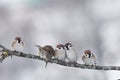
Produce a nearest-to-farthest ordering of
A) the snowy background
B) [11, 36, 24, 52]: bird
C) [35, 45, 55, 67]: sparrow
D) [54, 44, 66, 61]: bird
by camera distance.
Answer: [35, 45, 55, 67]: sparrow
[54, 44, 66, 61]: bird
[11, 36, 24, 52]: bird
the snowy background

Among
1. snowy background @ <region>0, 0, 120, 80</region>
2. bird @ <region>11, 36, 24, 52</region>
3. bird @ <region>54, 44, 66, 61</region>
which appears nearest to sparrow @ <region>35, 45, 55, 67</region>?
bird @ <region>54, 44, 66, 61</region>

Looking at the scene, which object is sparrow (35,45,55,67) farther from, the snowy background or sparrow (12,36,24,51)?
the snowy background

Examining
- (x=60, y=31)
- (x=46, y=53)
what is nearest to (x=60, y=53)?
(x=46, y=53)

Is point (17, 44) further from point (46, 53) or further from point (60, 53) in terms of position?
point (46, 53)

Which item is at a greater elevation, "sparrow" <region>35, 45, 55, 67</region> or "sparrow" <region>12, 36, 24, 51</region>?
"sparrow" <region>12, 36, 24, 51</region>

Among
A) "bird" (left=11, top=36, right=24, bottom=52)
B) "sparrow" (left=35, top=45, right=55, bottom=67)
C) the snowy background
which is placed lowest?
"sparrow" (left=35, top=45, right=55, bottom=67)

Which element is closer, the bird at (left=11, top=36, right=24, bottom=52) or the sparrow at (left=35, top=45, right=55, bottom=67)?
the sparrow at (left=35, top=45, right=55, bottom=67)

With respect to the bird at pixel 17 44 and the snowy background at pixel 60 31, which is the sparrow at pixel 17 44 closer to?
the bird at pixel 17 44

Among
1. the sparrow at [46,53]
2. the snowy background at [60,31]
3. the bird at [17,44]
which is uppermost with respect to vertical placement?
the snowy background at [60,31]

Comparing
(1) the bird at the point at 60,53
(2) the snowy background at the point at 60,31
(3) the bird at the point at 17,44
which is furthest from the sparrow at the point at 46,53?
(2) the snowy background at the point at 60,31
